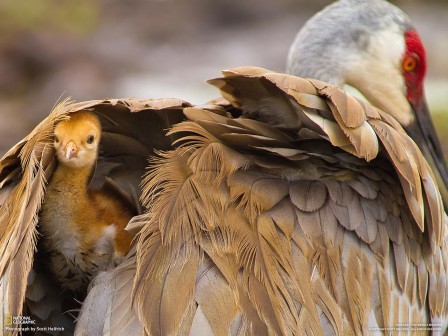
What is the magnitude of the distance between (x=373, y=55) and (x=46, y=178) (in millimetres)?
2216

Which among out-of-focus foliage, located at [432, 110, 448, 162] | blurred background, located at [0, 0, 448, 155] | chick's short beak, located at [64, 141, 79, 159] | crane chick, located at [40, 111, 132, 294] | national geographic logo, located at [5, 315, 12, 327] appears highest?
chick's short beak, located at [64, 141, 79, 159]

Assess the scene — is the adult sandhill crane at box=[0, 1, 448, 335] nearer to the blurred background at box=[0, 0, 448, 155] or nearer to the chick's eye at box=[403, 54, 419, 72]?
the chick's eye at box=[403, 54, 419, 72]

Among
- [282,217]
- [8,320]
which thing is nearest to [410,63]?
[282,217]

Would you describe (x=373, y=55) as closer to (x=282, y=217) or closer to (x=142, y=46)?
(x=282, y=217)

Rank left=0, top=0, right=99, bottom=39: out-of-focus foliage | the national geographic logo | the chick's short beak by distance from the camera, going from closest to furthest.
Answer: the national geographic logo, the chick's short beak, left=0, top=0, right=99, bottom=39: out-of-focus foliage

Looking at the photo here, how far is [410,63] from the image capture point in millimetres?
4684

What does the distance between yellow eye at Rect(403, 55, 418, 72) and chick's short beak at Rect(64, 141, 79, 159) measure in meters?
2.26

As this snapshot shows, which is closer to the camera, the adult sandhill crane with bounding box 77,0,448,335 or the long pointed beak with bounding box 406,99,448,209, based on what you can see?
the adult sandhill crane with bounding box 77,0,448,335

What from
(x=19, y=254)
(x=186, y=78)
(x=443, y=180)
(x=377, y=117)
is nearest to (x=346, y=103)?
(x=377, y=117)

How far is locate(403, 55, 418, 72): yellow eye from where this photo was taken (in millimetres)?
4676

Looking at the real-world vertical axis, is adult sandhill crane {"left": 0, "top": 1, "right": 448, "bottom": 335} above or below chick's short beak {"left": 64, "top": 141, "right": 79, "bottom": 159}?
below

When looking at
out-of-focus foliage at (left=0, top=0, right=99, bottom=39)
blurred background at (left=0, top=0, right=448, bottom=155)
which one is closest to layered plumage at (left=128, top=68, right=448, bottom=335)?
blurred background at (left=0, top=0, right=448, bottom=155)

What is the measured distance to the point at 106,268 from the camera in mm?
2990

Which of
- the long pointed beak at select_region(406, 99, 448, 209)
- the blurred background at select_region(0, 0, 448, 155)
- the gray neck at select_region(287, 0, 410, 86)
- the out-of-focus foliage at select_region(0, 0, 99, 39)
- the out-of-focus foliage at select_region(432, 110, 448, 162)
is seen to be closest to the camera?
the long pointed beak at select_region(406, 99, 448, 209)
